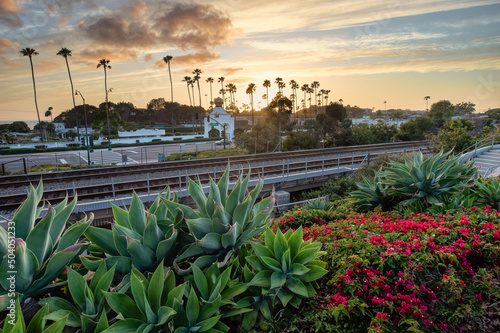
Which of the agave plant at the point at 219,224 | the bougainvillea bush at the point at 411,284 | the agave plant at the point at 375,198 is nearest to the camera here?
the bougainvillea bush at the point at 411,284

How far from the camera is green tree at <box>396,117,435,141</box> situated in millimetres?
47375

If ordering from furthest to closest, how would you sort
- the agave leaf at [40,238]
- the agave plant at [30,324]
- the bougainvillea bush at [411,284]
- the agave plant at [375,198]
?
1. the agave plant at [375,198]
2. the bougainvillea bush at [411,284]
3. the agave leaf at [40,238]
4. the agave plant at [30,324]

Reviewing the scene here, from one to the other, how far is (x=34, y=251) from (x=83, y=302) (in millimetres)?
572

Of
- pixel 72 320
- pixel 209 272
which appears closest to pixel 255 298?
pixel 209 272

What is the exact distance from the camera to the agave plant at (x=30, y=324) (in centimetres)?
183

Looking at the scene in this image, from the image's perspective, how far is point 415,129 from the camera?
1898 inches

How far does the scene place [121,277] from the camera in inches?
103

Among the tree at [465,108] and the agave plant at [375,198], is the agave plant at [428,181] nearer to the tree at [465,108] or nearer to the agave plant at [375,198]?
the agave plant at [375,198]

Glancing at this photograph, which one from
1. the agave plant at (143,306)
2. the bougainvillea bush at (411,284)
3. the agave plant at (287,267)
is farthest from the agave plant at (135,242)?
the bougainvillea bush at (411,284)

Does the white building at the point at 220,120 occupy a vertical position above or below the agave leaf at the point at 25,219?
above

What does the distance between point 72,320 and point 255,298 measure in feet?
4.45

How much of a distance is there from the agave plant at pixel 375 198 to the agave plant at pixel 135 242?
14.0 feet

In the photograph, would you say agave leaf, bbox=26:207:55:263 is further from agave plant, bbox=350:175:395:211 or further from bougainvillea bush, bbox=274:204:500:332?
agave plant, bbox=350:175:395:211

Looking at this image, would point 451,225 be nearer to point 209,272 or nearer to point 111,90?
point 209,272
